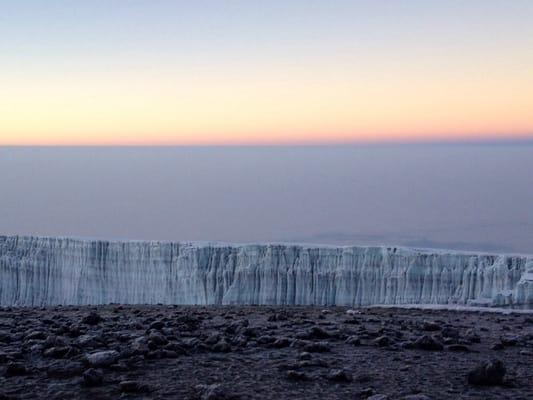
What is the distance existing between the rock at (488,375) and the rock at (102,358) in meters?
3.30

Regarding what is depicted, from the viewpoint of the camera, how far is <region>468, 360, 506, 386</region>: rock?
6367mm

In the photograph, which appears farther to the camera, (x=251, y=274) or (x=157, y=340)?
(x=251, y=274)

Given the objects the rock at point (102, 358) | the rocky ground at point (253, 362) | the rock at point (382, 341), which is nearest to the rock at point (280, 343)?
the rocky ground at point (253, 362)

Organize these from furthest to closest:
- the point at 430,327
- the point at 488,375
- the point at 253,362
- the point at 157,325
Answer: the point at 430,327 < the point at 157,325 < the point at 253,362 < the point at 488,375

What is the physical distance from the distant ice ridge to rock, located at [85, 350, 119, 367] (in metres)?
14.9

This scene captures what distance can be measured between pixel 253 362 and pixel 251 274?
17389mm

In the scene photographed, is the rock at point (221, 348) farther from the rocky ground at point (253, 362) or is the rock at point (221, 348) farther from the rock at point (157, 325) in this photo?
the rock at point (157, 325)

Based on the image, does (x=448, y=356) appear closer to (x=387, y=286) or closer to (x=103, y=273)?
(x=387, y=286)

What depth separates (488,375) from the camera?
637cm

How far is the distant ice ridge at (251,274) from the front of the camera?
70.2 ft

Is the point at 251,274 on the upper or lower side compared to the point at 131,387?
lower

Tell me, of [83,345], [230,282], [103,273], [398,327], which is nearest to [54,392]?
[83,345]

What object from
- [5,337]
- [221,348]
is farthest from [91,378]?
[5,337]

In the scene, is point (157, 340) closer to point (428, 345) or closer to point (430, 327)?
point (428, 345)
